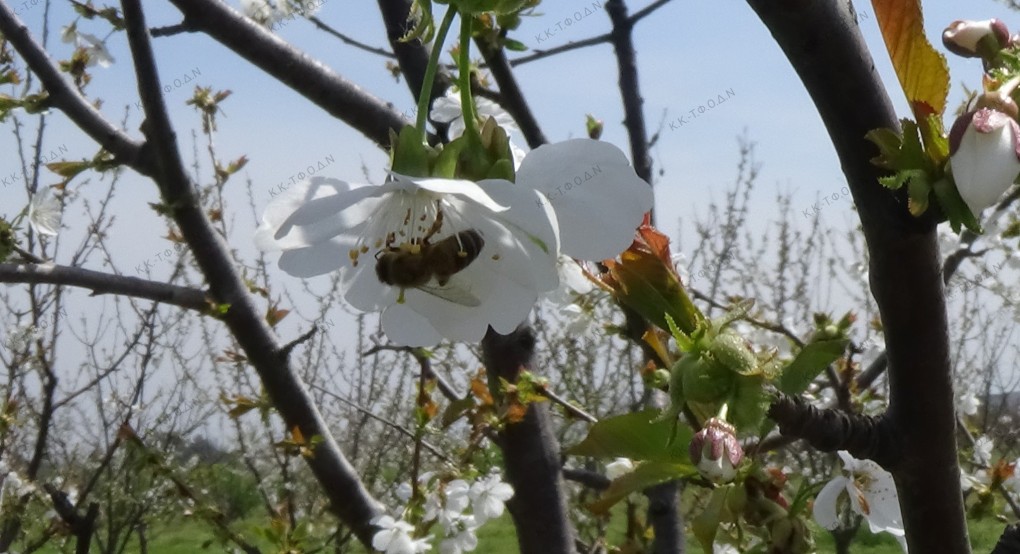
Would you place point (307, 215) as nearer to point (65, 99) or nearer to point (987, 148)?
point (987, 148)

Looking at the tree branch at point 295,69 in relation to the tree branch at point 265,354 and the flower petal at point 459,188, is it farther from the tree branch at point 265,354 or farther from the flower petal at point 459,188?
the flower petal at point 459,188

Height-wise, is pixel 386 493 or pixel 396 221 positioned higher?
pixel 386 493

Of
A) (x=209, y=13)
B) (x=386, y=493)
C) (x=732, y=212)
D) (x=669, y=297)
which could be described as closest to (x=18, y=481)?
(x=386, y=493)

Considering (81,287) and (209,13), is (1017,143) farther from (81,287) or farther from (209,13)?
(81,287)

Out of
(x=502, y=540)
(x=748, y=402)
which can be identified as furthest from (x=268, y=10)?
(x=502, y=540)

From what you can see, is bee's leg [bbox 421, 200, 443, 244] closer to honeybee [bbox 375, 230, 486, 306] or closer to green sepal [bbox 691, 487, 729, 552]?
honeybee [bbox 375, 230, 486, 306]

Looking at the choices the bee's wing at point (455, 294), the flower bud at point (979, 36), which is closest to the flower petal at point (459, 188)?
the bee's wing at point (455, 294)
